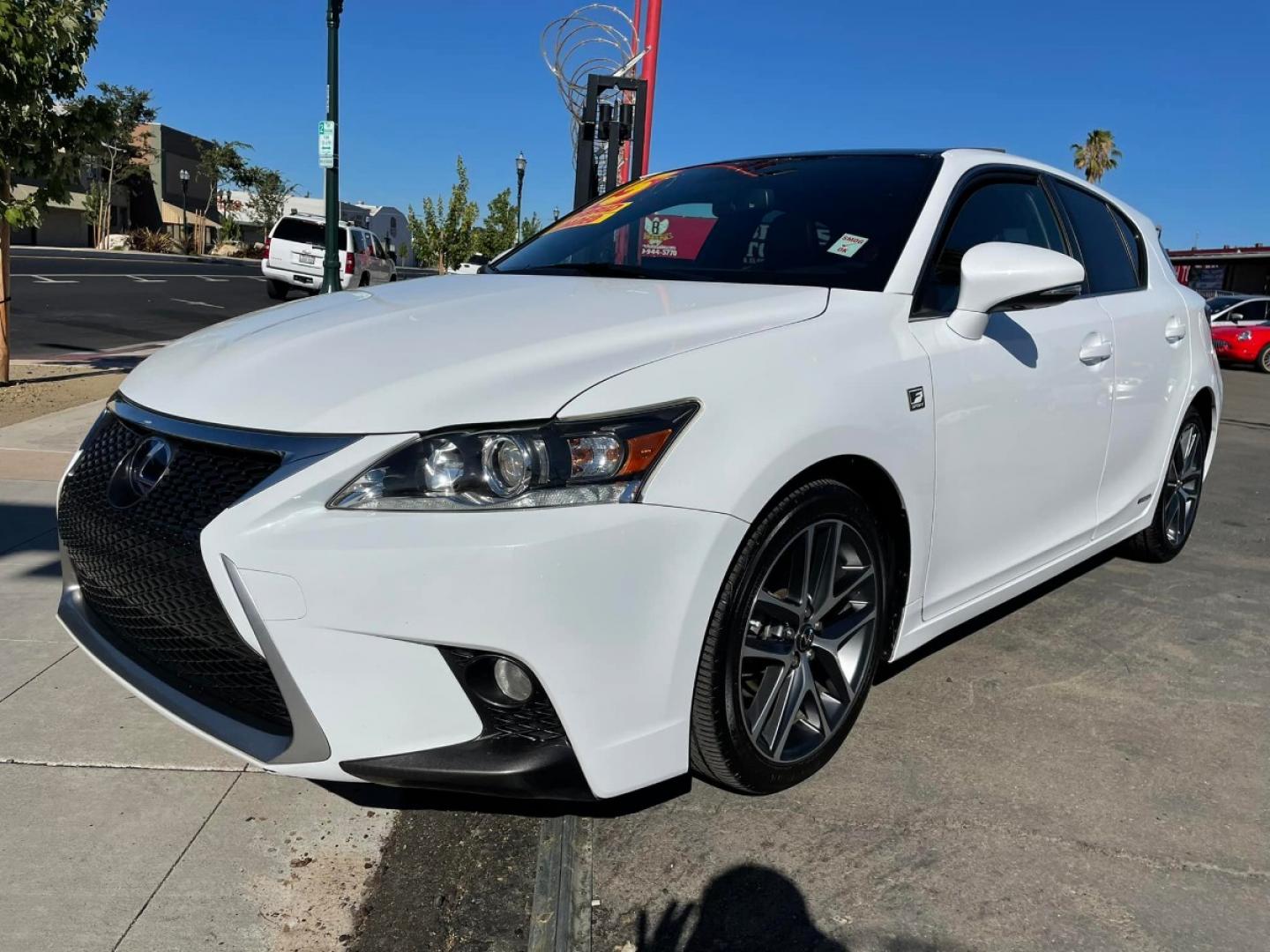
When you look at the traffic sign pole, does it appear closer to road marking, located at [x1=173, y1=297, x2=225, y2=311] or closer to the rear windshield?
road marking, located at [x1=173, y1=297, x2=225, y2=311]

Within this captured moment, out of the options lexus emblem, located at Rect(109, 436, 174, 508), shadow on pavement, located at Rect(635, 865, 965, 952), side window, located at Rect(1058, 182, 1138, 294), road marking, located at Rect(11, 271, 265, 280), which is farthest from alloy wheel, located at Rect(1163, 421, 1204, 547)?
road marking, located at Rect(11, 271, 265, 280)

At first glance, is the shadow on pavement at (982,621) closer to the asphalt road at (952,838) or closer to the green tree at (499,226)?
the asphalt road at (952,838)

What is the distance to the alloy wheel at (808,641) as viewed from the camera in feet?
7.82

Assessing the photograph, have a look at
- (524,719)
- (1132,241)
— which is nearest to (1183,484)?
(1132,241)

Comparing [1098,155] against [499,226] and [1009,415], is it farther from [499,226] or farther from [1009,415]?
[1009,415]

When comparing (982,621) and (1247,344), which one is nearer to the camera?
(982,621)

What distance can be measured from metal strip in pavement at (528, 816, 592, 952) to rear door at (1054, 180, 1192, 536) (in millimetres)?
2373

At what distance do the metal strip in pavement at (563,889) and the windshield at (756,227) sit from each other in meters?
1.55

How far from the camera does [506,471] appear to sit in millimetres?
1925

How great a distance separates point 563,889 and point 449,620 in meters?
0.78

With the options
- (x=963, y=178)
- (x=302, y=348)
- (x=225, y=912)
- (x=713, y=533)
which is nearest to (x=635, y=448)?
(x=713, y=533)

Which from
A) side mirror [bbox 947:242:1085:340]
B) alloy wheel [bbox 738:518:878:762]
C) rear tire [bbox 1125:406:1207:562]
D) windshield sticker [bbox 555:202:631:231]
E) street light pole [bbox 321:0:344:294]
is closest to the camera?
alloy wheel [bbox 738:518:878:762]

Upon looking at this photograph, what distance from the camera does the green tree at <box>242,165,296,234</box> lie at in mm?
68438

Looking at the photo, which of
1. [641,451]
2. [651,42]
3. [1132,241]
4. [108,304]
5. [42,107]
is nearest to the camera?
[641,451]
